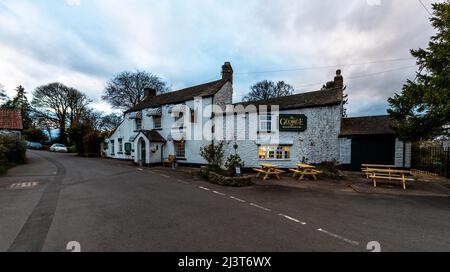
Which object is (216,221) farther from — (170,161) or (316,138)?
(170,161)

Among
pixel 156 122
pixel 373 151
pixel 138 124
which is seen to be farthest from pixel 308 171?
pixel 138 124

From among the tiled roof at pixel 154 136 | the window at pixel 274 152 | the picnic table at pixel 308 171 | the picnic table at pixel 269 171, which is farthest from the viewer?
the tiled roof at pixel 154 136

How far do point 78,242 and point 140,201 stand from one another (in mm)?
3196

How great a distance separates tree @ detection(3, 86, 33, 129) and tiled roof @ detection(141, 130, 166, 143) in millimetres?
40163

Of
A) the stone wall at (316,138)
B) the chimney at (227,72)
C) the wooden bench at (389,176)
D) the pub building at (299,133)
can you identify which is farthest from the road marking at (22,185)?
the wooden bench at (389,176)

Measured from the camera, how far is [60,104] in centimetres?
4603

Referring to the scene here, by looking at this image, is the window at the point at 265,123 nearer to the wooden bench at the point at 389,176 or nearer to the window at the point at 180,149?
the wooden bench at the point at 389,176

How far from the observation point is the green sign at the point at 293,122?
52.2ft

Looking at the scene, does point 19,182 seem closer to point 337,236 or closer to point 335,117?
point 337,236

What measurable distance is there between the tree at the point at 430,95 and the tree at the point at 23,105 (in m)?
59.6

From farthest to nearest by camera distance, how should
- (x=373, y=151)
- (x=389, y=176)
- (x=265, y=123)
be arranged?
(x=265, y=123) → (x=373, y=151) → (x=389, y=176)

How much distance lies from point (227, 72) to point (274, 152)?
920 cm

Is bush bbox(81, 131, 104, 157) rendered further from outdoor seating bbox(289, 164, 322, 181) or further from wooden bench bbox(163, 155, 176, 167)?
outdoor seating bbox(289, 164, 322, 181)
